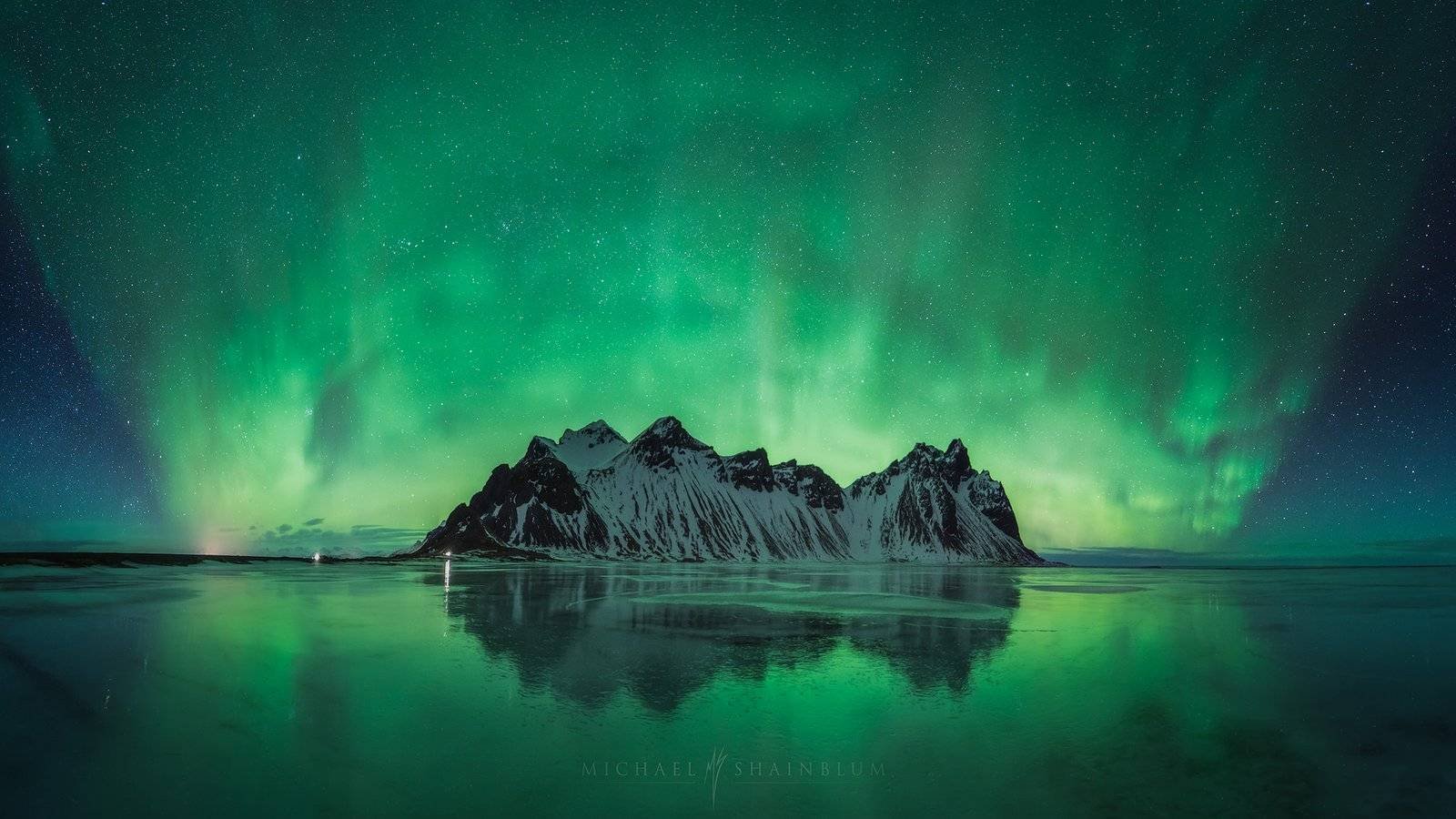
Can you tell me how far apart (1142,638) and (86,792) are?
3645 centimetres

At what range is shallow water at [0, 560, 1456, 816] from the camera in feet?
37.0

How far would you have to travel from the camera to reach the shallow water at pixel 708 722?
37.0ft

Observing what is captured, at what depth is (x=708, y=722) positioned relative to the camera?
50.5 feet

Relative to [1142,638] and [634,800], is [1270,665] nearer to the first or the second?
[1142,638]
